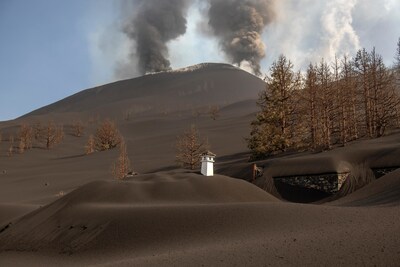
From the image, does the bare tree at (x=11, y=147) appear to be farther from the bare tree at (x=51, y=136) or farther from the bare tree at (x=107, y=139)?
the bare tree at (x=107, y=139)

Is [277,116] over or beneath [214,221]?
over

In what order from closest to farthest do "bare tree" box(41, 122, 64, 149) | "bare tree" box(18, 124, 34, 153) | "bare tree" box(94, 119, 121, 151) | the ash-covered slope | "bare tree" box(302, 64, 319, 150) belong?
"bare tree" box(302, 64, 319, 150)
"bare tree" box(94, 119, 121, 151)
"bare tree" box(18, 124, 34, 153)
"bare tree" box(41, 122, 64, 149)
the ash-covered slope

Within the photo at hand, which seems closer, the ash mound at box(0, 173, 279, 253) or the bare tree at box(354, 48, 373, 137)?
the ash mound at box(0, 173, 279, 253)

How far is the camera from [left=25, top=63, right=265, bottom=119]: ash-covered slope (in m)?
132

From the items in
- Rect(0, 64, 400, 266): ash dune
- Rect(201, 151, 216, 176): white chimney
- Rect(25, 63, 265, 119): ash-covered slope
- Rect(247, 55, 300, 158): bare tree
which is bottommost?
Rect(0, 64, 400, 266): ash dune

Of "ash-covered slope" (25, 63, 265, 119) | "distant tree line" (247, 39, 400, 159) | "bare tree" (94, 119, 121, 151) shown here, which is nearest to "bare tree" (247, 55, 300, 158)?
"distant tree line" (247, 39, 400, 159)

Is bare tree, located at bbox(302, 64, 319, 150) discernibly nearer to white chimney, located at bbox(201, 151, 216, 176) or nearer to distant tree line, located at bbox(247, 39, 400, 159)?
distant tree line, located at bbox(247, 39, 400, 159)

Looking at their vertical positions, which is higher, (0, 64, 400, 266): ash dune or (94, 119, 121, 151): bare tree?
(94, 119, 121, 151): bare tree

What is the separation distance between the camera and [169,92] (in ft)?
486

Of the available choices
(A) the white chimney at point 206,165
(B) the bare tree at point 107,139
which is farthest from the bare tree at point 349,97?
(B) the bare tree at point 107,139

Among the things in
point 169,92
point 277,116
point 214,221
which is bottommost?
point 214,221

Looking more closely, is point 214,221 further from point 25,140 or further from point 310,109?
point 25,140

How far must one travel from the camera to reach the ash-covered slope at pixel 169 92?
132 m

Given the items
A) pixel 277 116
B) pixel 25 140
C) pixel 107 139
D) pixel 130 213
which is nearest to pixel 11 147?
pixel 25 140
